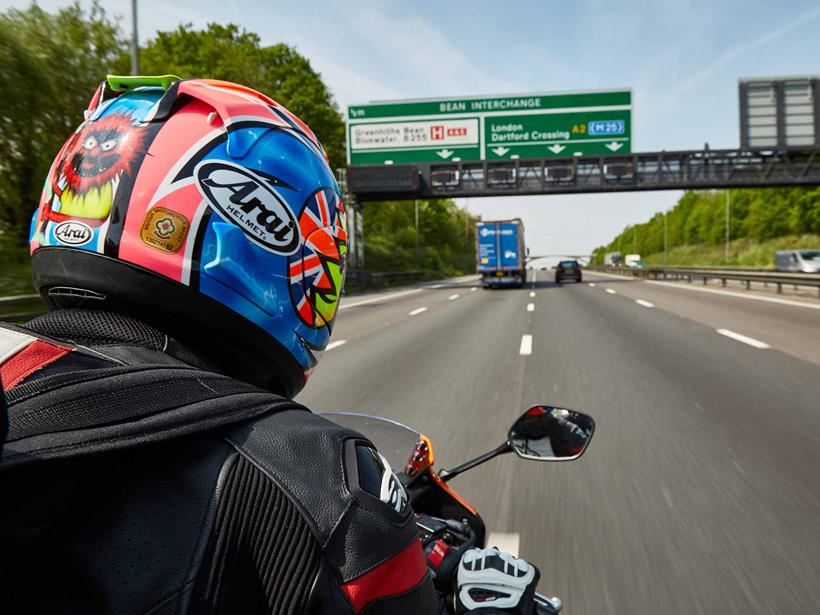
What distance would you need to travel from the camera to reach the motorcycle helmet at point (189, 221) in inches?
42.9

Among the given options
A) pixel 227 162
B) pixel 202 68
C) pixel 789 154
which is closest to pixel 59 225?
pixel 227 162

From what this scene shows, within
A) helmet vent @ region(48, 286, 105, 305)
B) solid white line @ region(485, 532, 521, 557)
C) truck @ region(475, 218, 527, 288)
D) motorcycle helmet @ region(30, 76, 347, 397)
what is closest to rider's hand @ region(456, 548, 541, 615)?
motorcycle helmet @ region(30, 76, 347, 397)

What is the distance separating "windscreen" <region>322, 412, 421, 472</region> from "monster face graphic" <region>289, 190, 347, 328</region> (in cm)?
47

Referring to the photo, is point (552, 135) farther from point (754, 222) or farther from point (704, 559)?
point (754, 222)

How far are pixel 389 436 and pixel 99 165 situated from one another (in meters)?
1.13

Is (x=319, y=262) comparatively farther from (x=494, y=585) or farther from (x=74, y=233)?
(x=494, y=585)

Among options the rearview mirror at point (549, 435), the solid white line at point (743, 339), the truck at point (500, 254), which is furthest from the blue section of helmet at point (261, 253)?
the truck at point (500, 254)

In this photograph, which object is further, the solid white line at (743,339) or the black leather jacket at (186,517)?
the solid white line at (743,339)

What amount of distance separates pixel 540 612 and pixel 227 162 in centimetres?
115

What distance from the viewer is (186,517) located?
0.74 metres

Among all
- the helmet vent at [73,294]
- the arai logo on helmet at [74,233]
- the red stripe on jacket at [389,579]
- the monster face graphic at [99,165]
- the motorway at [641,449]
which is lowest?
the motorway at [641,449]

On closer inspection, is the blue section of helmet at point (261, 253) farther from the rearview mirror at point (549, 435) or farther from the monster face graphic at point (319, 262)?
the rearview mirror at point (549, 435)

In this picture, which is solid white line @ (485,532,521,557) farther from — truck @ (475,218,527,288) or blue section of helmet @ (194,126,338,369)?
truck @ (475,218,527,288)

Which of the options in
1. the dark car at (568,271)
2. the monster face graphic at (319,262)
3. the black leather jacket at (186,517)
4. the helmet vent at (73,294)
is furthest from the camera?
the dark car at (568,271)
